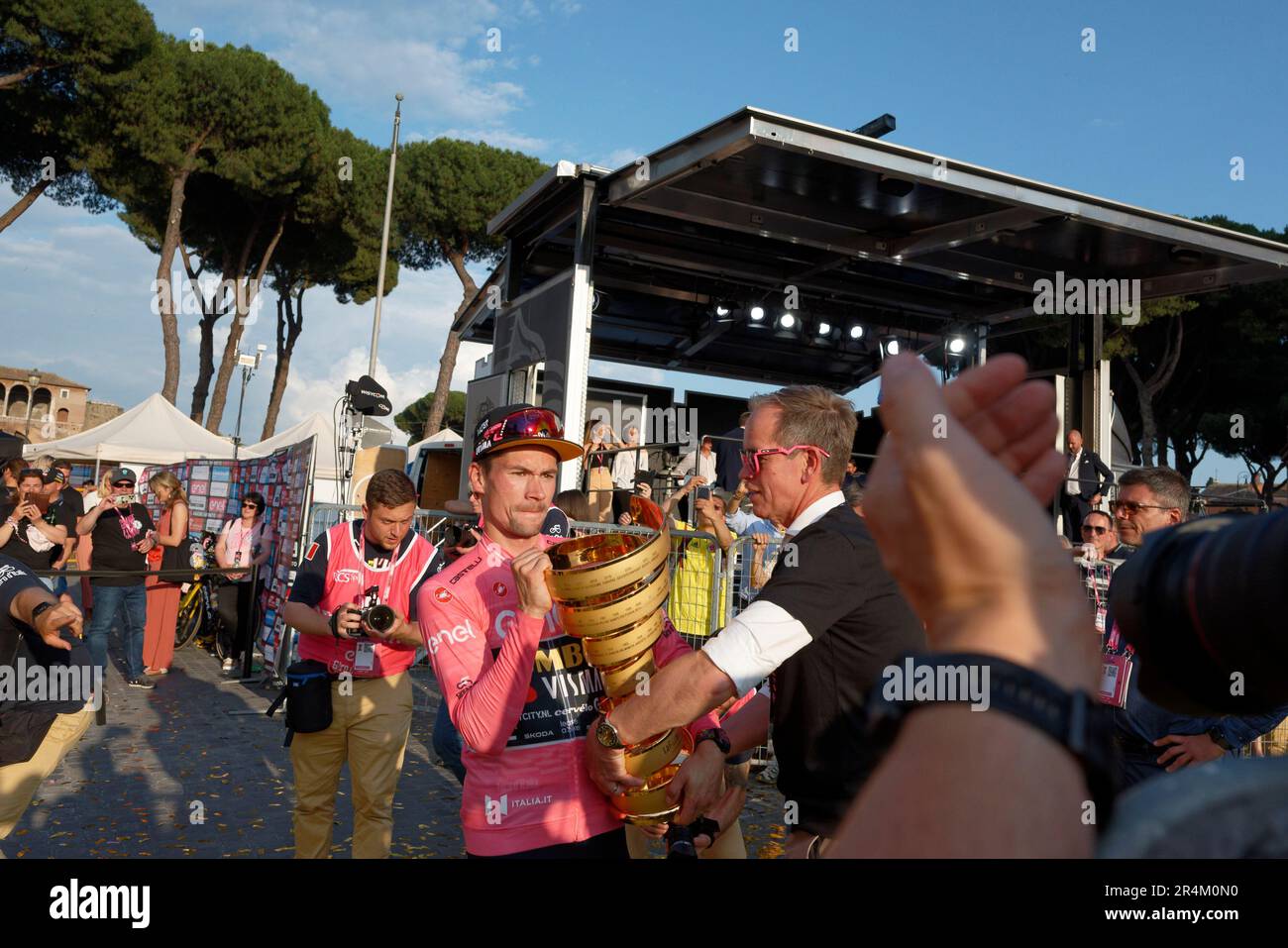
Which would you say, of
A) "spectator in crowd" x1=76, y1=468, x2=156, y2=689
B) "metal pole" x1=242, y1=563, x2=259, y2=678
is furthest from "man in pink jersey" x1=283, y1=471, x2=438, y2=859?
"spectator in crowd" x1=76, y1=468, x2=156, y2=689

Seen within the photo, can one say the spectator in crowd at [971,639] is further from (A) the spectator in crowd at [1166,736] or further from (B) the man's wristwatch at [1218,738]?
(B) the man's wristwatch at [1218,738]

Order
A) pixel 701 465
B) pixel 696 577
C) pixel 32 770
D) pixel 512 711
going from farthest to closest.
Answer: pixel 701 465 < pixel 696 577 < pixel 32 770 < pixel 512 711

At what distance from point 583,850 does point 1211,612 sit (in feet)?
7.14

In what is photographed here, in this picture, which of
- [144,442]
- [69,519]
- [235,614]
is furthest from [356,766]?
[144,442]

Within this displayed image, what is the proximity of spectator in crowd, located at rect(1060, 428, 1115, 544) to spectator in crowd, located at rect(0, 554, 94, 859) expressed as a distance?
10901 millimetres

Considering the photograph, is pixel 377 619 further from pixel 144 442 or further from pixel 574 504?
pixel 144 442

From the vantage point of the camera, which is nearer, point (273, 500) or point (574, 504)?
point (574, 504)

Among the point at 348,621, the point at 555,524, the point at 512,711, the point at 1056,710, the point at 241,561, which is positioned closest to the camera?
the point at 1056,710

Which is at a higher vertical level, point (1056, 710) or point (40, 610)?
point (1056, 710)

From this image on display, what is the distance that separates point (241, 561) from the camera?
38.0 feet

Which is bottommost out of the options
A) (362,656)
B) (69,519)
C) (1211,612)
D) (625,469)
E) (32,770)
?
(32,770)

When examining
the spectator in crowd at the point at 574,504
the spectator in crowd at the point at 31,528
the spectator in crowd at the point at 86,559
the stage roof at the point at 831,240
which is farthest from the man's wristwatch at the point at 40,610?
the spectator in crowd at the point at 86,559

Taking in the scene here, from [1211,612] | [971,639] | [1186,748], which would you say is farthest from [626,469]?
[971,639]
